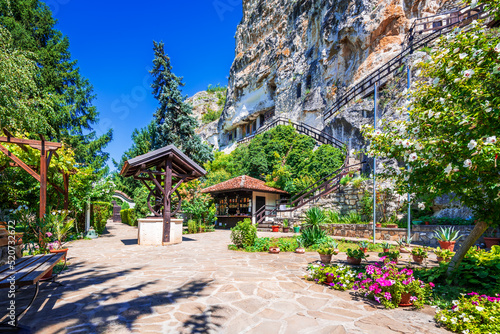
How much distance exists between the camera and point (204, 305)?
3320 mm

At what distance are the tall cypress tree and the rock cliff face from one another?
11139 millimetres

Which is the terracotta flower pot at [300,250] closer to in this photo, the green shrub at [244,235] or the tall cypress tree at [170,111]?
the green shrub at [244,235]

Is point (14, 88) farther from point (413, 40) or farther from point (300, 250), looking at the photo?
point (413, 40)

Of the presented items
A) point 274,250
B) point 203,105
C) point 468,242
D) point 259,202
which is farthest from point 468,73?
point 203,105

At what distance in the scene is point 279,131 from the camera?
23.1 m

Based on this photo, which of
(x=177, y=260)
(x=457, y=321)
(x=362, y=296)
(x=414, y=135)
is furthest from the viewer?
(x=177, y=260)

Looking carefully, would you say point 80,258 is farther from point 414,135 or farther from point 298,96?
point 298,96

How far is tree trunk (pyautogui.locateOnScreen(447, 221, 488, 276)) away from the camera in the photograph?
3865 millimetres

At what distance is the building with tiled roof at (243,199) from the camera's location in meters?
18.2

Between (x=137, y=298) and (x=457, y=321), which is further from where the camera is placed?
(x=137, y=298)

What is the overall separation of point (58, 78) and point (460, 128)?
20.0m

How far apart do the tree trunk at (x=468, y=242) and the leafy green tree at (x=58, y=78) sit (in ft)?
57.7

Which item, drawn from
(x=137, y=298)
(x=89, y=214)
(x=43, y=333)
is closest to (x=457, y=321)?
(x=137, y=298)

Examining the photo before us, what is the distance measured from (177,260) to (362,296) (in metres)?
4.25
